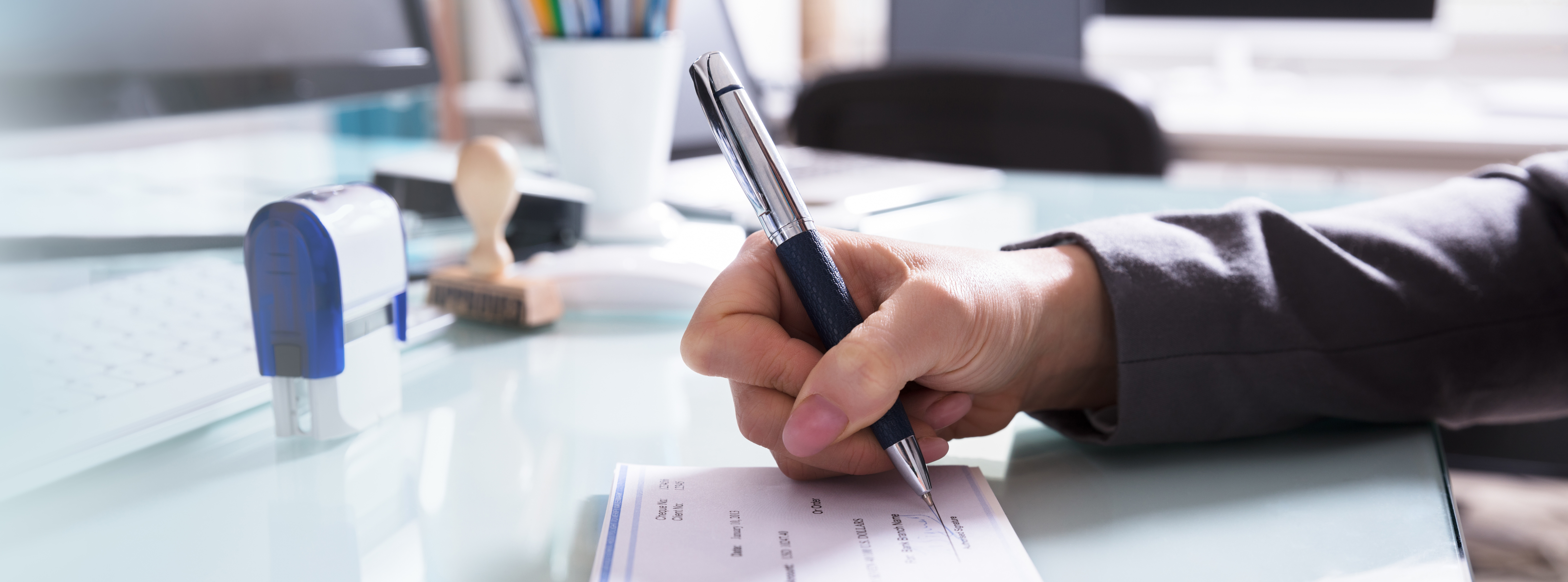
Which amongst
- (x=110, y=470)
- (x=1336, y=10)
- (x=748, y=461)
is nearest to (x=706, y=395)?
(x=748, y=461)

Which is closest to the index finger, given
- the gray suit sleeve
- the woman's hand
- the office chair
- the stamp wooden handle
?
the woman's hand

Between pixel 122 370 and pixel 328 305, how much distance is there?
4.0 inches

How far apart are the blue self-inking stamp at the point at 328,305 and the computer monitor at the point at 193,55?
0.23m

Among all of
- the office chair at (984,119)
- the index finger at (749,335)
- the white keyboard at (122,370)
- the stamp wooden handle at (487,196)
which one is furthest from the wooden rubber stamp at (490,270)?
the office chair at (984,119)

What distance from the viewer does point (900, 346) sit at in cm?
33

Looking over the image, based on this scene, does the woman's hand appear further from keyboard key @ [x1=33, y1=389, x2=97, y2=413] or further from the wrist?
keyboard key @ [x1=33, y1=389, x2=97, y2=413]

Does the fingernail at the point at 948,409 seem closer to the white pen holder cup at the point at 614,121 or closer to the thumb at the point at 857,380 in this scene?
the thumb at the point at 857,380

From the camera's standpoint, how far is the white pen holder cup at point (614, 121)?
66cm

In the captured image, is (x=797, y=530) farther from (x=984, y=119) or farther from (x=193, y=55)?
(x=984, y=119)

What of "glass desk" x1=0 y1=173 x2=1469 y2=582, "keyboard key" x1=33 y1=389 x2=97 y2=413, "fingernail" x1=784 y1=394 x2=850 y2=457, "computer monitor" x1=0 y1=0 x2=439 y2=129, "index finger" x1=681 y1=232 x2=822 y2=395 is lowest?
"glass desk" x1=0 y1=173 x2=1469 y2=582

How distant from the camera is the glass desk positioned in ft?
1.00

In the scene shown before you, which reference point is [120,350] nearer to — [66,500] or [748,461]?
[66,500]

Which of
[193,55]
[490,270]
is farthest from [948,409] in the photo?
[193,55]

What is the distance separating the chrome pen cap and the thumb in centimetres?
5
